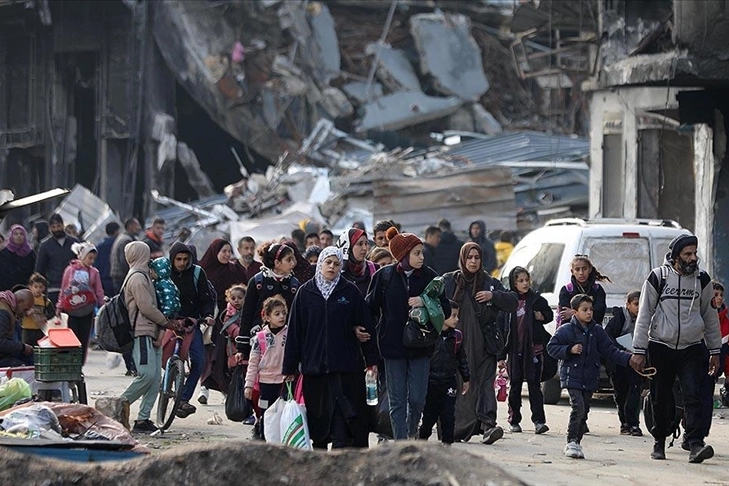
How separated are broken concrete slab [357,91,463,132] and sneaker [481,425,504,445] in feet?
74.4

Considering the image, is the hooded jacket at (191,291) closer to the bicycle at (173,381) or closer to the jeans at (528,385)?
the bicycle at (173,381)

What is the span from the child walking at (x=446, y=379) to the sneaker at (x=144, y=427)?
2456mm

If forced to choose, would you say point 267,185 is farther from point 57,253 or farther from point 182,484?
point 182,484

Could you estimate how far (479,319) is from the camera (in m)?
12.7

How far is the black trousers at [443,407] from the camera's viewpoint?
37.9 ft

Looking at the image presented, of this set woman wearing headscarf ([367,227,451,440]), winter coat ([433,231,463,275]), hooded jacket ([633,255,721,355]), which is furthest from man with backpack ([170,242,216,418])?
winter coat ([433,231,463,275])

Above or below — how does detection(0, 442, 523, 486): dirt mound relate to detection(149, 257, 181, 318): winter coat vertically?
below

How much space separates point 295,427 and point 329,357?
1.61ft

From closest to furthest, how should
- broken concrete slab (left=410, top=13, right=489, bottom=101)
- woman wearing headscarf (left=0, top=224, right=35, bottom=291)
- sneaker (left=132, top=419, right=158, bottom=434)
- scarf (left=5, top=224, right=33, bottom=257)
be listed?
sneaker (left=132, top=419, right=158, bottom=434)
woman wearing headscarf (left=0, top=224, right=35, bottom=291)
scarf (left=5, top=224, right=33, bottom=257)
broken concrete slab (left=410, top=13, right=489, bottom=101)

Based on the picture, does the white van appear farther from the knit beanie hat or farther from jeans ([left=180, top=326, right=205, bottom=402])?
the knit beanie hat

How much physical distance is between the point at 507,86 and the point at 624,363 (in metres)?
26.3

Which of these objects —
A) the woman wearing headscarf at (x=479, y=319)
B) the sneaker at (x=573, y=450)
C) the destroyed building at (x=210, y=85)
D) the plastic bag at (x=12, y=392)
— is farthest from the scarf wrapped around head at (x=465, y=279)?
the destroyed building at (x=210, y=85)

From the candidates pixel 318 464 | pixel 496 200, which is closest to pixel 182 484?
pixel 318 464

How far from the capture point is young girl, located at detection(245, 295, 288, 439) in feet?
35.8
